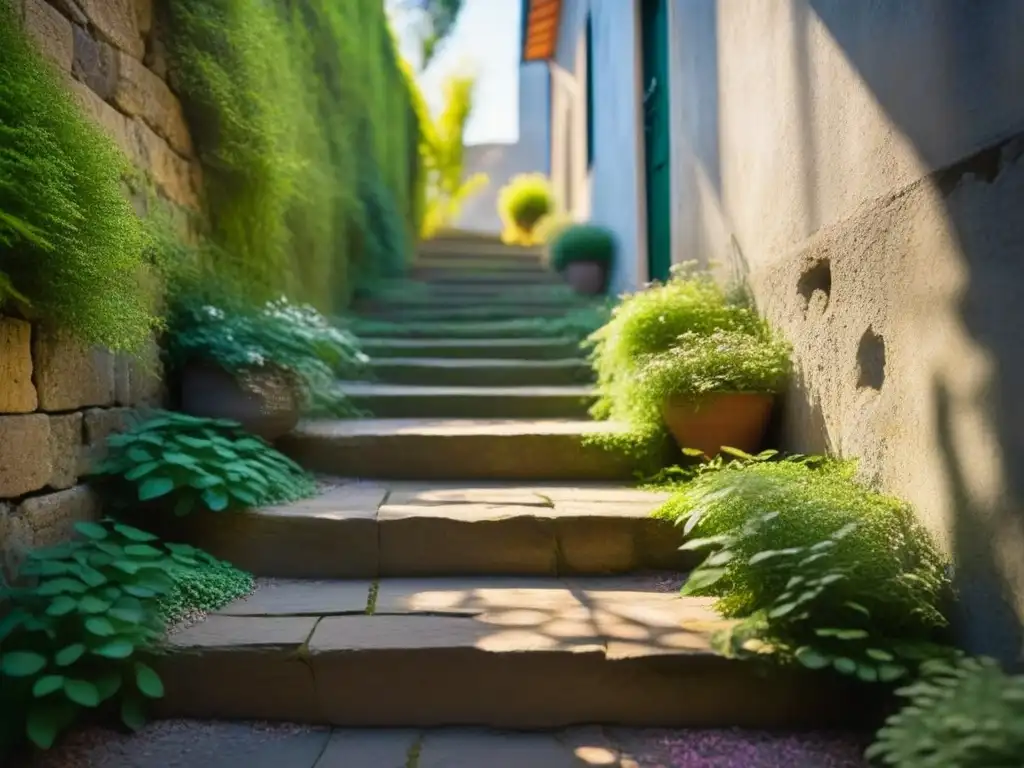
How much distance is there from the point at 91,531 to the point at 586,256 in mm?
5217

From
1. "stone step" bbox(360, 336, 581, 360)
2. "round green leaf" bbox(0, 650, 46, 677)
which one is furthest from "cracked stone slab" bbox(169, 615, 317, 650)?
"stone step" bbox(360, 336, 581, 360)

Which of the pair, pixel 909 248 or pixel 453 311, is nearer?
pixel 909 248

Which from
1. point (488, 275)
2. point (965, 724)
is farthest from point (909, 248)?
point (488, 275)

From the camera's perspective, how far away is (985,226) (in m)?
1.75

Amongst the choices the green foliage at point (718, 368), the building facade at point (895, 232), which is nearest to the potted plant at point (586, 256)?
the building facade at point (895, 232)

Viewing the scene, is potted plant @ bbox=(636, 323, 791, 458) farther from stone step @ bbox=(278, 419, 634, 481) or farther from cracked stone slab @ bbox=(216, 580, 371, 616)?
cracked stone slab @ bbox=(216, 580, 371, 616)

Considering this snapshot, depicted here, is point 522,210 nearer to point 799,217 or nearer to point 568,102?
point 568,102

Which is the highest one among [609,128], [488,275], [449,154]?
[449,154]

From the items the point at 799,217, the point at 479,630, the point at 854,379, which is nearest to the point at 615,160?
the point at 799,217

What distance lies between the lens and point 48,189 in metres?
1.90

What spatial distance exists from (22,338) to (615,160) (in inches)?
203

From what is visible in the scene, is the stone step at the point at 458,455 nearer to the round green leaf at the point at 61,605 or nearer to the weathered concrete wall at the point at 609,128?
the round green leaf at the point at 61,605

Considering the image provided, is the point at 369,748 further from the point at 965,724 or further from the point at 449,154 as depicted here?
the point at 449,154

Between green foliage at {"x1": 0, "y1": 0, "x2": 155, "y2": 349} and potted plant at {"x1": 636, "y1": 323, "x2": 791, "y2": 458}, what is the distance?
1.92 meters
